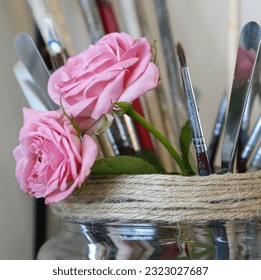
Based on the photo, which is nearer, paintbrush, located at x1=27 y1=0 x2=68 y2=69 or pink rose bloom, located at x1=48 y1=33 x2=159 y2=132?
pink rose bloom, located at x1=48 y1=33 x2=159 y2=132

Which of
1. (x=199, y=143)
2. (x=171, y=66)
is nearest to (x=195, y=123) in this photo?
(x=199, y=143)

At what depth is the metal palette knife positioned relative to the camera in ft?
1.10

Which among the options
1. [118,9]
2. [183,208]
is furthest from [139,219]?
[118,9]

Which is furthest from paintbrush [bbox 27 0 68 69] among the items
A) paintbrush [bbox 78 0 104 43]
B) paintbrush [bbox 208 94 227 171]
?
paintbrush [bbox 208 94 227 171]

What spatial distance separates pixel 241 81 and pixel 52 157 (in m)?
0.14

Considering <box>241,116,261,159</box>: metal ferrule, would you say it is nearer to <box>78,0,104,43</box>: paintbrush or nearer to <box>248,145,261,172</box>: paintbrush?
<box>248,145,261,172</box>: paintbrush

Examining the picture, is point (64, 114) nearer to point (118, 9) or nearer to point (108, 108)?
point (108, 108)

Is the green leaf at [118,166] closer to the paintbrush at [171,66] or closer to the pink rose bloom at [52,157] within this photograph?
the pink rose bloom at [52,157]

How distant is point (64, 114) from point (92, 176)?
5 centimetres

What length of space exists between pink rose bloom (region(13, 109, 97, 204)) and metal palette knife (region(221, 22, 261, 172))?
0.10 metres

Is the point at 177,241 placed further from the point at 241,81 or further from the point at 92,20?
the point at 92,20

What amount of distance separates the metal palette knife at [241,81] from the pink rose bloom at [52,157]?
0.10 m

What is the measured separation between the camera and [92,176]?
0.33 m

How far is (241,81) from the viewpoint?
34 cm
